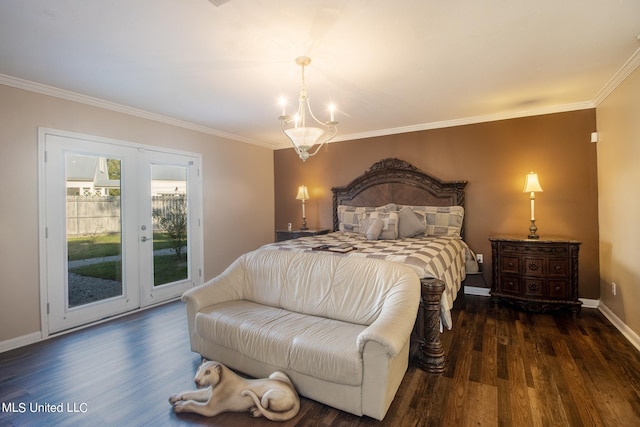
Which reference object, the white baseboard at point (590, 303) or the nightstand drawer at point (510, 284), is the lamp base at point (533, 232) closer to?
the nightstand drawer at point (510, 284)

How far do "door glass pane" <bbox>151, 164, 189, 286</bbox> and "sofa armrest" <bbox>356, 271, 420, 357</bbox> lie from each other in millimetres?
3255

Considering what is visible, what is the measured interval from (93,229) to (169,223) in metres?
0.90

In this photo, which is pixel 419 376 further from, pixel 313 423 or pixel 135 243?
pixel 135 243

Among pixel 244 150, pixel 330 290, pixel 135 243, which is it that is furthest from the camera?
pixel 244 150

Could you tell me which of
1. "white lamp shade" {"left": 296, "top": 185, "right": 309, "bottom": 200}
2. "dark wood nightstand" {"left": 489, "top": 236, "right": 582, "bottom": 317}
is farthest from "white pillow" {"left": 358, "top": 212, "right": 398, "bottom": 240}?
"white lamp shade" {"left": 296, "top": 185, "right": 309, "bottom": 200}

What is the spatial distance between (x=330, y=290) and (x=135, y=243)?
274 centimetres

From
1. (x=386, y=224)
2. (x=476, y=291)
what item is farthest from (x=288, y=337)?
(x=476, y=291)

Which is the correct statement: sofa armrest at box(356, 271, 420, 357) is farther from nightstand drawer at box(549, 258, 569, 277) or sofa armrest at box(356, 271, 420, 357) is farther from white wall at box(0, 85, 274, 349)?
white wall at box(0, 85, 274, 349)

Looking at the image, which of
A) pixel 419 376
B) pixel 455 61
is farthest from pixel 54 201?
pixel 455 61

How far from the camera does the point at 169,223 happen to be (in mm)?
4129

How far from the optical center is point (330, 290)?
93.9 inches

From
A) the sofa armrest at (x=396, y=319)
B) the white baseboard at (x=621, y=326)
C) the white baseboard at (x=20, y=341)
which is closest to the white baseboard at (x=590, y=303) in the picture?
the white baseboard at (x=621, y=326)

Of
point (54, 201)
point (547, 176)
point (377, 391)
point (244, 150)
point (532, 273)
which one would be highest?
point (244, 150)

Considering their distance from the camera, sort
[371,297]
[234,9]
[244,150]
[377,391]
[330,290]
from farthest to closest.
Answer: [244,150] < [330,290] < [371,297] < [234,9] < [377,391]
